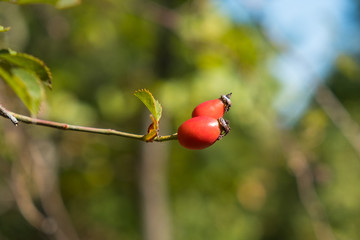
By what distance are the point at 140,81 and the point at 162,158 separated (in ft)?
2.58

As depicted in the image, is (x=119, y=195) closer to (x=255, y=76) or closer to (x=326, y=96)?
(x=255, y=76)

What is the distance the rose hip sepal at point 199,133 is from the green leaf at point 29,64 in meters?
0.23

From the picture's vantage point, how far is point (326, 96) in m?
2.00

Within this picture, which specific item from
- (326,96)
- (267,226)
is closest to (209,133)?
(326,96)

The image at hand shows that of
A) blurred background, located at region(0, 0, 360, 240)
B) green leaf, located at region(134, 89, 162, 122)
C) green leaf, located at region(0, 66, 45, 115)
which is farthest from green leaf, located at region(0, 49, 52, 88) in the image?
blurred background, located at region(0, 0, 360, 240)

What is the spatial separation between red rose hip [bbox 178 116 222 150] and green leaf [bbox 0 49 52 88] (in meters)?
0.23

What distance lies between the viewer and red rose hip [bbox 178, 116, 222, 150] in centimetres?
58

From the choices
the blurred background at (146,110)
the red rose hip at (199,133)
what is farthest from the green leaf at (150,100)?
the blurred background at (146,110)

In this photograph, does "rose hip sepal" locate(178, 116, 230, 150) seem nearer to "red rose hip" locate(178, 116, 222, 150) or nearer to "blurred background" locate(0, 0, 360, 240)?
"red rose hip" locate(178, 116, 222, 150)

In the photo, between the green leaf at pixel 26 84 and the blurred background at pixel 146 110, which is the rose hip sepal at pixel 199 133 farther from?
the blurred background at pixel 146 110

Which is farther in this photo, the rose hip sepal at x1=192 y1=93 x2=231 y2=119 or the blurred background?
the blurred background

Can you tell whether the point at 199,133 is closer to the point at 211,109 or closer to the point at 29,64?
the point at 211,109

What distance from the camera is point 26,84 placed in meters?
0.63

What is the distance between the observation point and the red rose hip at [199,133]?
584 mm
